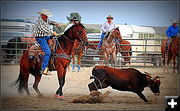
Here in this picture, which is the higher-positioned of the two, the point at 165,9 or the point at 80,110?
the point at 165,9

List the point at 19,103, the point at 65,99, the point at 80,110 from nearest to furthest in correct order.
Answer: the point at 80,110 → the point at 19,103 → the point at 65,99

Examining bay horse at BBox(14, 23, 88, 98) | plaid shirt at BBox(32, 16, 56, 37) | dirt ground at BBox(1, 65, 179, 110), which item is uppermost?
plaid shirt at BBox(32, 16, 56, 37)

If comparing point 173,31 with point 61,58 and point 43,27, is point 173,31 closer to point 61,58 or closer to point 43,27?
point 61,58

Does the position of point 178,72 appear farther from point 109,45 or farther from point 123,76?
point 123,76

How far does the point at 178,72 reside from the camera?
32.4ft

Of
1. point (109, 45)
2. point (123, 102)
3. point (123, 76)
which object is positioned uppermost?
point (109, 45)

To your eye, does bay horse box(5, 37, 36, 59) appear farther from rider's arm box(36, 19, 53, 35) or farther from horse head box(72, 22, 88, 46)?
horse head box(72, 22, 88, 46)

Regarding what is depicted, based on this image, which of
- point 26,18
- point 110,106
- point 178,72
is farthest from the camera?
point 26,18

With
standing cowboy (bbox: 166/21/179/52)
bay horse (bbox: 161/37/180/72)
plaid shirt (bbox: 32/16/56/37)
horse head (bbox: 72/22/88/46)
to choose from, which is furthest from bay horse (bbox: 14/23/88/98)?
bay horse (bbox: 161/37/180/72)

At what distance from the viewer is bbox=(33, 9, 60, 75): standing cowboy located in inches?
271

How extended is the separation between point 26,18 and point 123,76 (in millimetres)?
12432

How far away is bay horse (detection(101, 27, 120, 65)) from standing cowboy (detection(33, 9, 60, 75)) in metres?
2.91

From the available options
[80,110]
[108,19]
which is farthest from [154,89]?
[108,19]

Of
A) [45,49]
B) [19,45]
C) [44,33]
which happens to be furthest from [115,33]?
A: [19,45]
